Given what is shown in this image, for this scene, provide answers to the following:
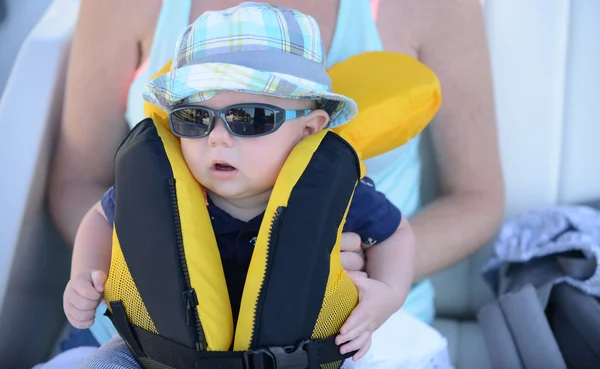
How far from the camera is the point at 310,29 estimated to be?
3.76 ft

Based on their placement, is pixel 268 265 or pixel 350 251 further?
pixel 350 251

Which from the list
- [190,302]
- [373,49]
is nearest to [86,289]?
[190,302]

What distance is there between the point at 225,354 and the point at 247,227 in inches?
8.3

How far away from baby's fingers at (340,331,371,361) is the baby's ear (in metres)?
0.33

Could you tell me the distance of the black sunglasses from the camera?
104 centimetres

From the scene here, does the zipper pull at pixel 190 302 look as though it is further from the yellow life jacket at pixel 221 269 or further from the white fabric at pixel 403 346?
the white fabric at pixel 403 346

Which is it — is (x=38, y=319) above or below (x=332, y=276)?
below

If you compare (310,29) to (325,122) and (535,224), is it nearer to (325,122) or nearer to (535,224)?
(325,122)

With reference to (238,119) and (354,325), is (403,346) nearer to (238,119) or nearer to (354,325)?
(354,325)

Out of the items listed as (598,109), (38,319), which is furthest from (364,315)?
(598,109)

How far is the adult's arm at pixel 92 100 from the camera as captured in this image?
1517 mm

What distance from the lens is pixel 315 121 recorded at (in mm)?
1162

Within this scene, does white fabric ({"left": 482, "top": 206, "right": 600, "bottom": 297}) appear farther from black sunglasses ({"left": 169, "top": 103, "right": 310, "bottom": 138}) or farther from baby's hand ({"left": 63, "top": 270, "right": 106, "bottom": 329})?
baby's hand ({"left": 63, "top": 270, "right": 106, "bottom": 329})

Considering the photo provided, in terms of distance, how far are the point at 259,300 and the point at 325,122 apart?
32 centimetres
